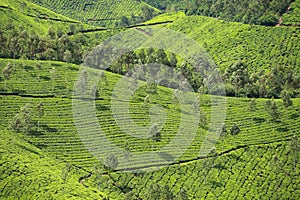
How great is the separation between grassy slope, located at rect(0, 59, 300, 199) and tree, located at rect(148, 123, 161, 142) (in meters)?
2.23

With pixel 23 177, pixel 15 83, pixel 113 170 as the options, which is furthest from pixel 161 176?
pixel 15 83

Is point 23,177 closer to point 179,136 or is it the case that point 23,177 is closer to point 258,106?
point 179,136

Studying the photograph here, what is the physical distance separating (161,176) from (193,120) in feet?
98.8

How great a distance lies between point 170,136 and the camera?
447 feet

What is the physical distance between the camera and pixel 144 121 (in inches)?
5502

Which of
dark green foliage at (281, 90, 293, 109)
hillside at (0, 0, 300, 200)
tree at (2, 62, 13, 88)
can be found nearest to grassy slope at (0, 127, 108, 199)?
hillside at (0, 0, 300, 200)

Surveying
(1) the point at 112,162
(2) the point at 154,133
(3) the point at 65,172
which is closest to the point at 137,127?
(2) the point at 154,133

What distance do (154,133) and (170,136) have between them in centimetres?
583

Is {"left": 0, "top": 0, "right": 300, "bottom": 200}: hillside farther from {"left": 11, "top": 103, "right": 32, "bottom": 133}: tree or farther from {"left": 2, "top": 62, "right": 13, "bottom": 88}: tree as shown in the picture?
{"left": 2, "top": 62, "right": 13, "bottom": 88}: tree

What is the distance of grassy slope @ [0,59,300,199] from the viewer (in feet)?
389

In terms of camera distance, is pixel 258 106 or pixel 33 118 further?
pixel 258 106

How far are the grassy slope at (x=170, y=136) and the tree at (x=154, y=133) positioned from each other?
2227 millimetres

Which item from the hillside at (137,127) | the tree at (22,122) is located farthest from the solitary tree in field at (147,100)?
the tree at (22,122)

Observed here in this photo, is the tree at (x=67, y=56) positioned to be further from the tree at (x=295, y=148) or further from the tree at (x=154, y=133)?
the tree at (x=295, y=148)
